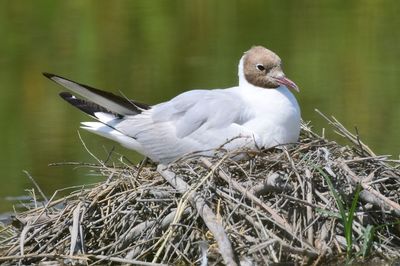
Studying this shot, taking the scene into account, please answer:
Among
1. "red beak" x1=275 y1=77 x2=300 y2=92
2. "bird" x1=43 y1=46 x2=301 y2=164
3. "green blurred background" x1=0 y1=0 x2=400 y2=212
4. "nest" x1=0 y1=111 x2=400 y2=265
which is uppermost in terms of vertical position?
"red beak" x1=275 y1=77 x2=300 y2=92

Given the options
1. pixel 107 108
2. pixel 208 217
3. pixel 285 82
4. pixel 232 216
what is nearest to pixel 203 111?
pixel 285 82

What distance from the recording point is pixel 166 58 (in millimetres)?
14273

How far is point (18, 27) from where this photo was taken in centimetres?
1605

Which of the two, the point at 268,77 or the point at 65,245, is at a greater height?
the point at 268,77

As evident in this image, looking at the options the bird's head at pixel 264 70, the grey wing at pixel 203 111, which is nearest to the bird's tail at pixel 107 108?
the grey wing at pixel 203 111

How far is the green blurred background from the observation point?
10.7 metres

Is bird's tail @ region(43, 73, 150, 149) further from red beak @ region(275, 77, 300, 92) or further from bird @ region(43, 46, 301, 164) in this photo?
red beak @ region(275, 77, 300, 92)

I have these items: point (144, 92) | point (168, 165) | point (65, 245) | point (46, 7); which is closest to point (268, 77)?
point (168, 165)

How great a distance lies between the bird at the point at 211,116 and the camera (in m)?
7.88

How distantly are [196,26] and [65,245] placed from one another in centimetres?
891

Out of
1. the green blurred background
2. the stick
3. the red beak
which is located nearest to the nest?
the stick

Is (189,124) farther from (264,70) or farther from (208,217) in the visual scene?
(208,217)

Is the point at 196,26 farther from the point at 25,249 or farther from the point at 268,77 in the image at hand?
the point at 25,249

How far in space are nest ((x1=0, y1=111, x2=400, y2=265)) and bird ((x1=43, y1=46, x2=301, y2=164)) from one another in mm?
370
